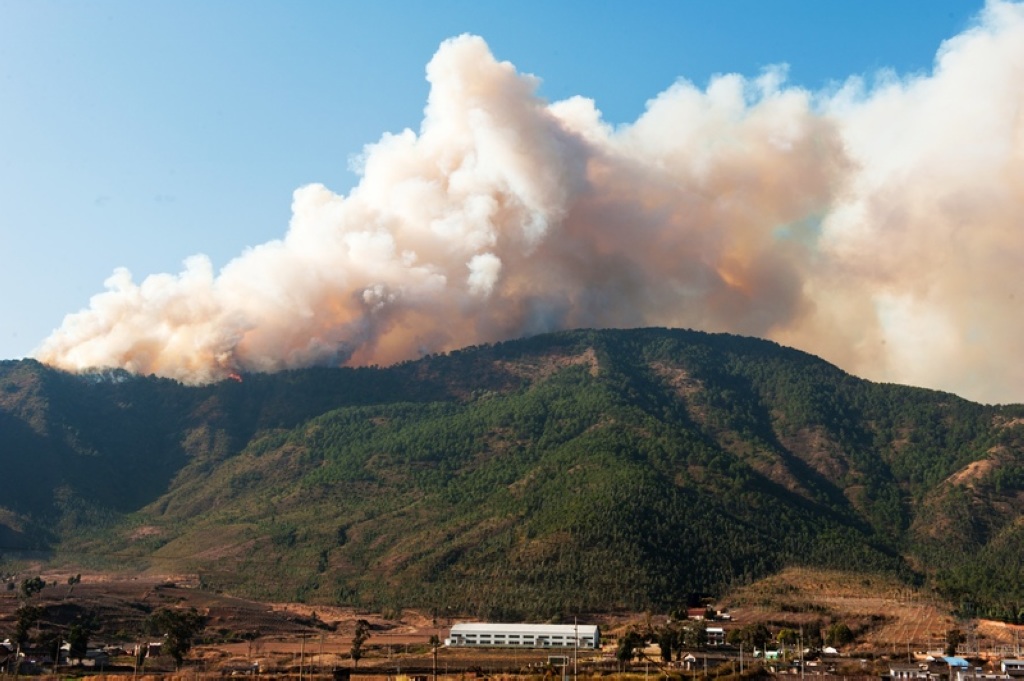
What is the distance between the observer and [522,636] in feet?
579

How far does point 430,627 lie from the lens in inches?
7643

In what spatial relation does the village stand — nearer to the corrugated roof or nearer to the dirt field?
the corrugated roof

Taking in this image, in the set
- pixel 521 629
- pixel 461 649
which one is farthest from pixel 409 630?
pixel 521 629

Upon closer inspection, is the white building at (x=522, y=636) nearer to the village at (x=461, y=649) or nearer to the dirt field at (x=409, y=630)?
the village at (x=461, y=649)

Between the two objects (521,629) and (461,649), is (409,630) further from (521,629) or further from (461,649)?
(521,629)

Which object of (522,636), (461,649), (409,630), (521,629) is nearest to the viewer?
(461,649)

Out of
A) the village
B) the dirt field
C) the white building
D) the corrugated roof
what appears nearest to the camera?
the village

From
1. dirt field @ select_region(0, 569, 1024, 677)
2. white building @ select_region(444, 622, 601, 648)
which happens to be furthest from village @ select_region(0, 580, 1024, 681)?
dirt field @ select_region(0, 569, 1024, 677)

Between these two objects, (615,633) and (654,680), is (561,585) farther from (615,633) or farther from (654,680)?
(654,680)

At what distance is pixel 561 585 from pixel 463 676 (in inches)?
2535

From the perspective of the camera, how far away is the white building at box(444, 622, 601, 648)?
173375 mm

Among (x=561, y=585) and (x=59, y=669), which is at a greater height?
(x=561, y=585)

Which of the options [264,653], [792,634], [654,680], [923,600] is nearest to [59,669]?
[264,653]

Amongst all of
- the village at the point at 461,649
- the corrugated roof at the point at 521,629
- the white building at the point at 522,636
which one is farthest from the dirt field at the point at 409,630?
the corrugated roof at the point at 521,629
